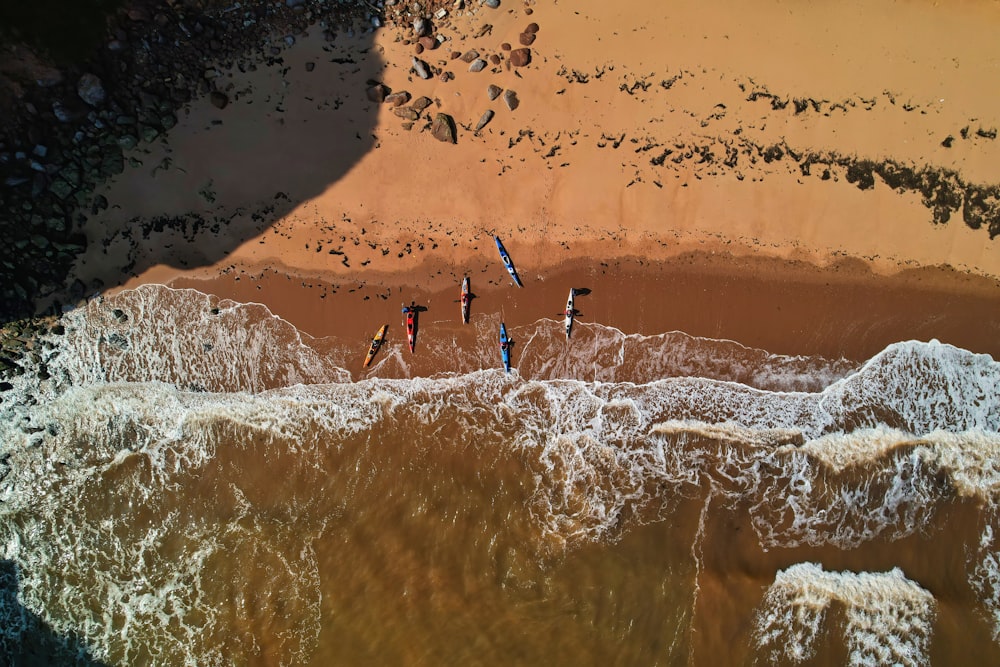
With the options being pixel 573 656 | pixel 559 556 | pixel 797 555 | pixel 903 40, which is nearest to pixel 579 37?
pixel 903 40

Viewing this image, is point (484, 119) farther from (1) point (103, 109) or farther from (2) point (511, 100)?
(1) point (103, 109)

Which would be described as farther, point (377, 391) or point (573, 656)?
point (377, 391)

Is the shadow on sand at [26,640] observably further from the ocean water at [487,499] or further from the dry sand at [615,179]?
the dry sand at [615,179]

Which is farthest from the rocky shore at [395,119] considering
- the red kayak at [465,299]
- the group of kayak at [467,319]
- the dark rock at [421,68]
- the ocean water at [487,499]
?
the ocean water at [487,499]

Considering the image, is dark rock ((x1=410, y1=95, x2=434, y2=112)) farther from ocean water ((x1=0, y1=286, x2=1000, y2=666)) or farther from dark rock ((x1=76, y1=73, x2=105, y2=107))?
dark rock ((x1=76, y1=73, x2=105, y2=107))

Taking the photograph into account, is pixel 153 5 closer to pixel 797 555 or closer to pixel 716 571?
pixel 716 571

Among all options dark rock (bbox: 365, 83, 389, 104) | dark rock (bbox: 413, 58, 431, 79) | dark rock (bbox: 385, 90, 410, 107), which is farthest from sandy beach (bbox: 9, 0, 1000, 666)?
dark rock (bbox: 385, 90, 410, 107)
